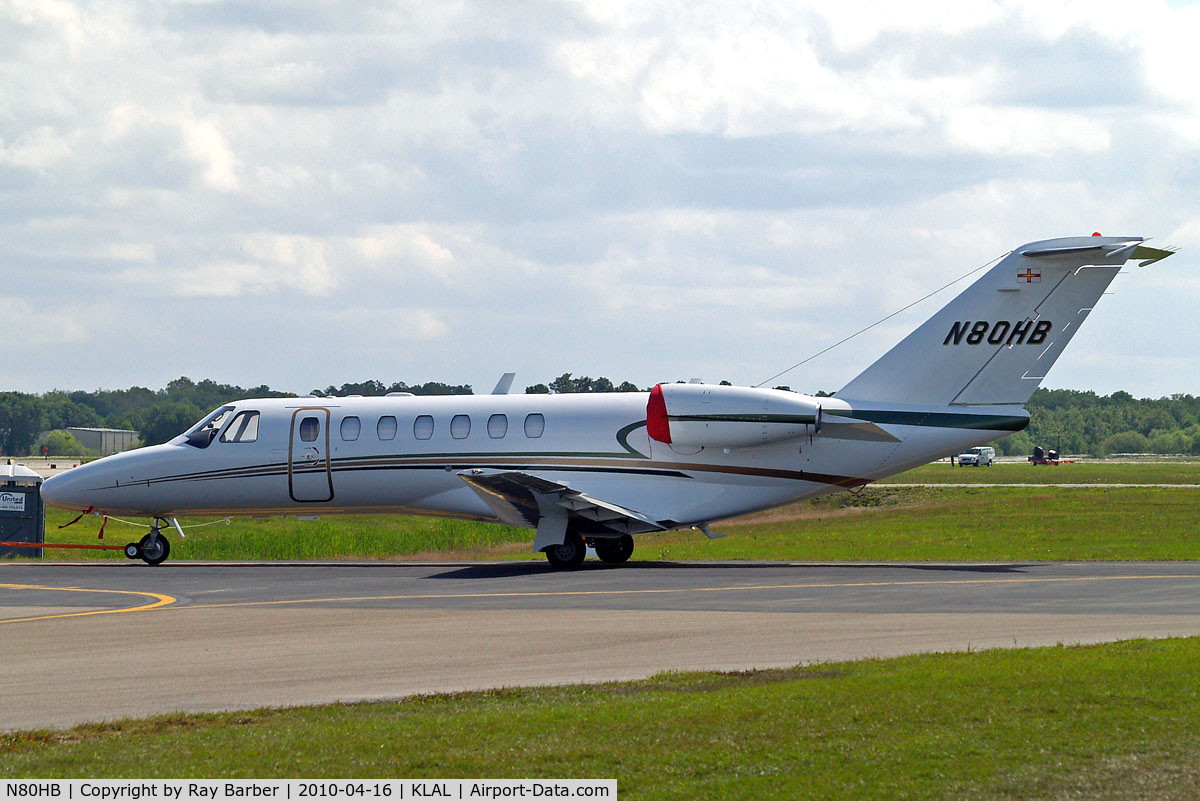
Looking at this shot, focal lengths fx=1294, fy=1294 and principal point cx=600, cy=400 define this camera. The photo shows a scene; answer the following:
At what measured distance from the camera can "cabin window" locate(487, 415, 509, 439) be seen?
25.8 metres

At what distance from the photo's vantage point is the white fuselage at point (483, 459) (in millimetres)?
24156

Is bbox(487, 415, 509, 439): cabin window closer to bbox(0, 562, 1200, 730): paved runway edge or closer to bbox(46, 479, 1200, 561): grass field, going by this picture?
bbox(0, 562, 1200, 730): paved runway edge

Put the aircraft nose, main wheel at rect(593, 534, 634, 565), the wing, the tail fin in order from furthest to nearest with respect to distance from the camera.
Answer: the aircraft nose → main wheel at rect(593, 534, 634, 565) → the wing → the tail fin

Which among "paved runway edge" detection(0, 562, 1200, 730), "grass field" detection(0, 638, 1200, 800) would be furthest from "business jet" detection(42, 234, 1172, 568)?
"grass field" detection(0, 638, 1200, 800)

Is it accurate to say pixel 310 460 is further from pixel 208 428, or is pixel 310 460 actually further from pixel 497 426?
pixel 497 426

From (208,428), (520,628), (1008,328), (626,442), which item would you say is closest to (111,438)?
(208,428)

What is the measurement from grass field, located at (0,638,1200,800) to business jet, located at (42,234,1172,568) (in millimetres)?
13022

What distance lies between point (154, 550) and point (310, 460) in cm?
429

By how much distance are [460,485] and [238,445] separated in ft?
17.0

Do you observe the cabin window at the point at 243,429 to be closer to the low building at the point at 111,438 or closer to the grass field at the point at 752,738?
the grass field at the point at 752,738

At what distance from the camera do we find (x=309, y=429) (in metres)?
27.2

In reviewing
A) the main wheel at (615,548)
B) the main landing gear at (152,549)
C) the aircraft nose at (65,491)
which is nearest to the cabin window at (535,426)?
the main wheel at (615,548)

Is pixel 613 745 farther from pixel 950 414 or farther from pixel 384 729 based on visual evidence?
pixel 950 414
